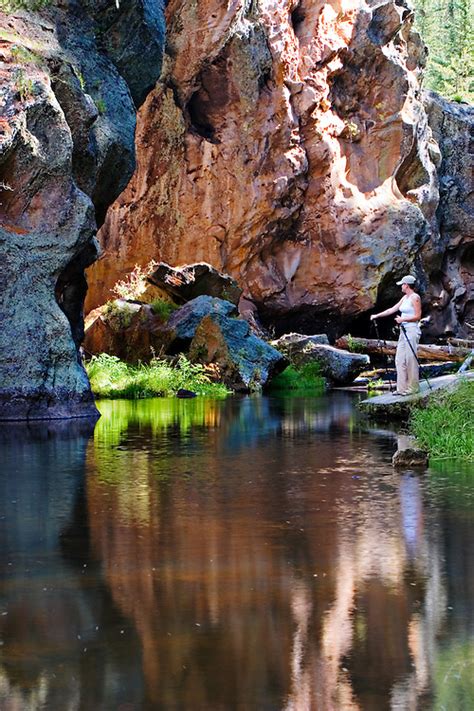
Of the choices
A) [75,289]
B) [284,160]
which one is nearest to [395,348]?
[284,160]

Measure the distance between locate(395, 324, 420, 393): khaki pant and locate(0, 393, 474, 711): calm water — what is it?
5.46 meters

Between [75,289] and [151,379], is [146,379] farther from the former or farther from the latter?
[75,289]

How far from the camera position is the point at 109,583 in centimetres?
619

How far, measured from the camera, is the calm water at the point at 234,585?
14.5 feet

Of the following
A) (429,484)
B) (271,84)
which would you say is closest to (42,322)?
(429,484)

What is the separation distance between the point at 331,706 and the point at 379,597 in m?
1.76

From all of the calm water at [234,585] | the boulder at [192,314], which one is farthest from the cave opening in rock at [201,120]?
the calm water at [234,585]

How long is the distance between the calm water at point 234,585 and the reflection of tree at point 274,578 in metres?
0.01

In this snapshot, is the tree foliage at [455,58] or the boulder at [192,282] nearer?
the boulder at [192,282]

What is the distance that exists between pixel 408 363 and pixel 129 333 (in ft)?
41.0

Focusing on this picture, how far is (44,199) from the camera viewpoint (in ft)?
62.3

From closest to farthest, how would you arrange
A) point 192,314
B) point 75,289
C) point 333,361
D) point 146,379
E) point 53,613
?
point 53,613 → point 75,289 → point 146,379 → point 192,314 → point 333,361

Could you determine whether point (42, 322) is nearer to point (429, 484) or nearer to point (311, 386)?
point (429, 484)

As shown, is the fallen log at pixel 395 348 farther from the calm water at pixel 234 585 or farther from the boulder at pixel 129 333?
the calm water at pixel 234 585
